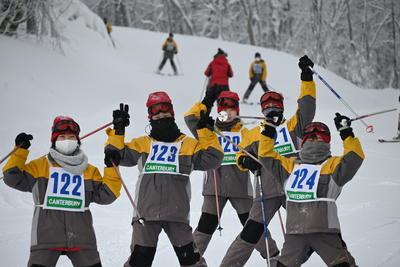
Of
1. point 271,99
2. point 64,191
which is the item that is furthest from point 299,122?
point 64,191

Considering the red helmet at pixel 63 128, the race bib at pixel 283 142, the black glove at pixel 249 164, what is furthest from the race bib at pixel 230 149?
the red helmet at pixel 63 128

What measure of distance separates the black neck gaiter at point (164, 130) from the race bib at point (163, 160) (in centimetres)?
6

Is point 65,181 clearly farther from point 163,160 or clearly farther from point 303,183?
point 303,183

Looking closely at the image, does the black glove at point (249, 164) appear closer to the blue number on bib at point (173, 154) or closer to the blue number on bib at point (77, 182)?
the blue number on bib at point (173, 154)

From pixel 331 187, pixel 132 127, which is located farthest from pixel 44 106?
pixel 331 187

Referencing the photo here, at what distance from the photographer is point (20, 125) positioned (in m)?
10.4

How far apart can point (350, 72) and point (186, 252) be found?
102 feet

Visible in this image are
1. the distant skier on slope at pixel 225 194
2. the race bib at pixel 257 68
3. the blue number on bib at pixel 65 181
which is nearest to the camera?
the blue number on bib at pixel 65 181

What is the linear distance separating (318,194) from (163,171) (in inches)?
45.9

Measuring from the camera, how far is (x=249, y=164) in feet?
14.0

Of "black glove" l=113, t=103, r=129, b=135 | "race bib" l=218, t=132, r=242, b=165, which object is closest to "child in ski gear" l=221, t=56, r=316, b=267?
"race bib" l=218, t=132, r=242, b=165

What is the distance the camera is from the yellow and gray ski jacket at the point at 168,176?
383 centimetres

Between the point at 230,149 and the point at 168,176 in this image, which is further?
the point at 230,149

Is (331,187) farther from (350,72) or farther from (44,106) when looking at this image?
(350,72)
